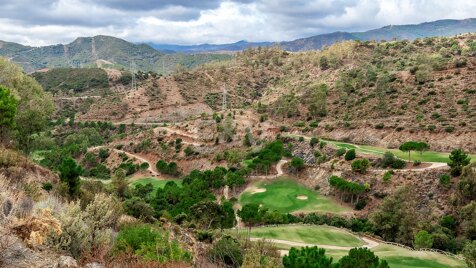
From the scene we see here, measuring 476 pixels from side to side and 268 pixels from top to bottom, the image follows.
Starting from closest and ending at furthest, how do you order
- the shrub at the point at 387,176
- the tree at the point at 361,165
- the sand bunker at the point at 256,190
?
the shrub at the point at 387,176 < the tree at the point at 361,165 < the sand bunker at the point at 256,190

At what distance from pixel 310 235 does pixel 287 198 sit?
16.6m

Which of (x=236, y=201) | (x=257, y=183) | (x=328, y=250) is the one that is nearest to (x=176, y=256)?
(x=328, y=250)

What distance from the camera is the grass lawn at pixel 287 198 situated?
4950 centimetres

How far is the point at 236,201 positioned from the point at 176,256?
132 feet

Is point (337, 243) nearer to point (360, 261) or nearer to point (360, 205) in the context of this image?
point (360, 205)

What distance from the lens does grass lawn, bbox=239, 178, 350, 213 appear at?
49500mm

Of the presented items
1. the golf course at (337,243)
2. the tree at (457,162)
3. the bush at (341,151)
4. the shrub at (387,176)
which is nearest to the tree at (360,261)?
the golf course at (337,243)

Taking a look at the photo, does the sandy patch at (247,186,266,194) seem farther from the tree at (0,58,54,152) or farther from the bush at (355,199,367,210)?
the tree at (0,58,54,152)

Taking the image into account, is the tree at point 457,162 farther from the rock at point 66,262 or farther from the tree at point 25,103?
the rock at point 66,262

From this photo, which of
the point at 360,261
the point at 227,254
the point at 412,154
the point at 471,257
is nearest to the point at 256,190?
the point at 412,154

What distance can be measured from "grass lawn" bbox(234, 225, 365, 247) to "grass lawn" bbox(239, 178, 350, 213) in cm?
1063

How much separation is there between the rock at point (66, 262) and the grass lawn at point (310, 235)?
2353cm

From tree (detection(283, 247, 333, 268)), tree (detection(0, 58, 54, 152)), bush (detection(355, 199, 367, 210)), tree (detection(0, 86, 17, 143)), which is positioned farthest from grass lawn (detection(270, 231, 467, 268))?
tree (detection(0, 58, 54, 152))

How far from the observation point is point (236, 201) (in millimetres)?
53594
